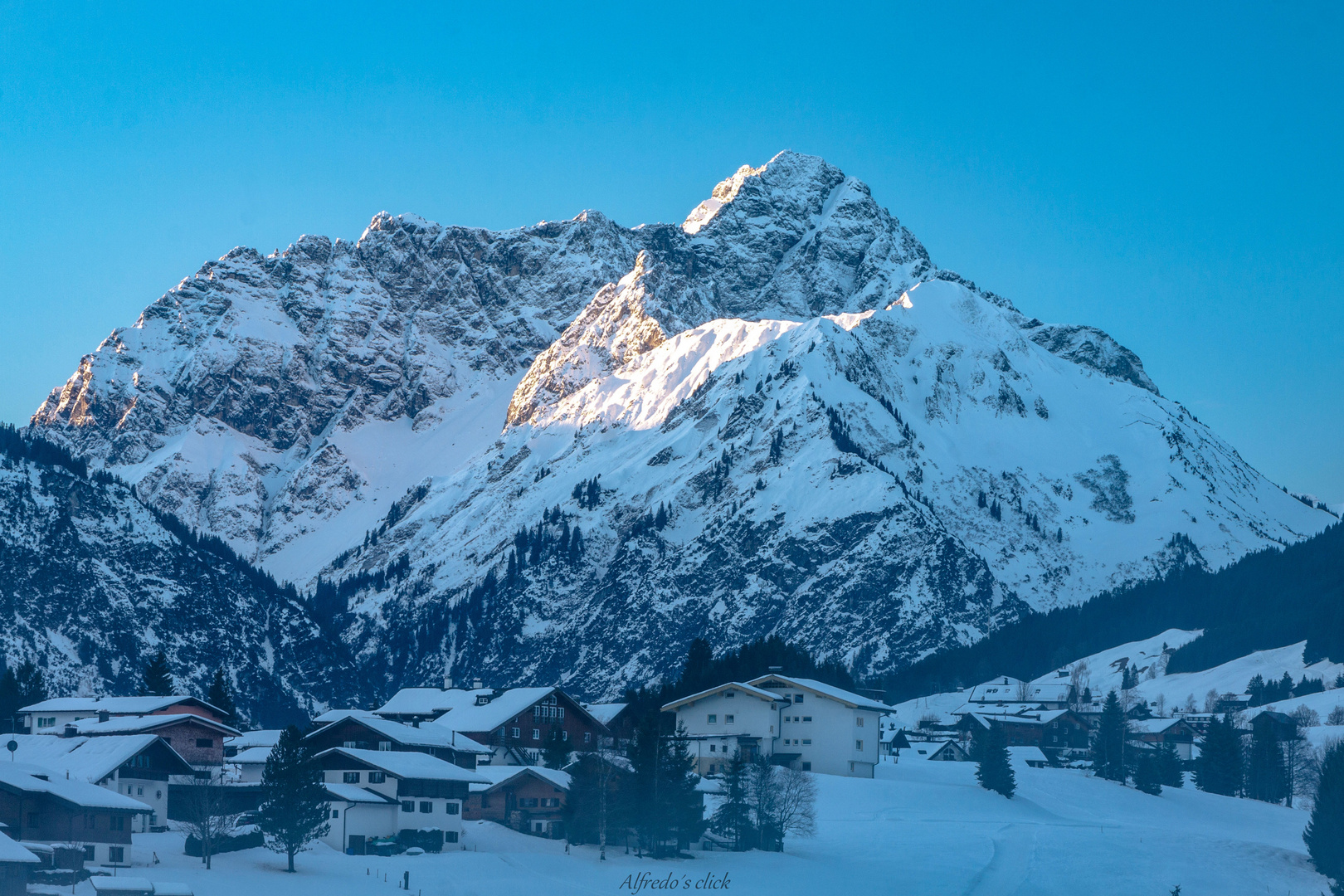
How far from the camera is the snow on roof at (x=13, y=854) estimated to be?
2339 inches

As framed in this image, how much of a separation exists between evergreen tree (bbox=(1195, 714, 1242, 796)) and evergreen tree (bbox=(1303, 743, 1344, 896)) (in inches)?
1268

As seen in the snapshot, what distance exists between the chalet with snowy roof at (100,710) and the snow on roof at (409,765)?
57.6 ft

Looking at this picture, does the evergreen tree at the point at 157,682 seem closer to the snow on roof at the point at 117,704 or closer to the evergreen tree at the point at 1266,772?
the snow on roof at the point at 117,704

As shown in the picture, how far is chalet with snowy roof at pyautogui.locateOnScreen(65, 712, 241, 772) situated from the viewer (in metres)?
94.6

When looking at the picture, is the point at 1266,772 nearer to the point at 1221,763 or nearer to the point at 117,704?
the point at 1221,763

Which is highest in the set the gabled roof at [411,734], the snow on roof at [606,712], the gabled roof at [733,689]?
the gabled roof at [733,689]

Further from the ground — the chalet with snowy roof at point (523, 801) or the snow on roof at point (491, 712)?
the snow on roof at point (491, 712)

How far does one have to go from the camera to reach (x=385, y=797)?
86625mm

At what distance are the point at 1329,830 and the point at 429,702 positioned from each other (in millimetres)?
68526

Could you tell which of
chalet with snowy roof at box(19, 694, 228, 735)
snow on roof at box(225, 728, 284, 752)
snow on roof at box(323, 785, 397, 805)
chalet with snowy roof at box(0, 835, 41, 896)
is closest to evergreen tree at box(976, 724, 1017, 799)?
snow on roof at box(323, 785, 397, 805)

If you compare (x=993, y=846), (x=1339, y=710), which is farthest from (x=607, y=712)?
(x=1339, y=710)

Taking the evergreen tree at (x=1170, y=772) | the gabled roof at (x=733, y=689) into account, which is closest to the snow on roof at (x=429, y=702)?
the gabled roof at (x=733, y=689)

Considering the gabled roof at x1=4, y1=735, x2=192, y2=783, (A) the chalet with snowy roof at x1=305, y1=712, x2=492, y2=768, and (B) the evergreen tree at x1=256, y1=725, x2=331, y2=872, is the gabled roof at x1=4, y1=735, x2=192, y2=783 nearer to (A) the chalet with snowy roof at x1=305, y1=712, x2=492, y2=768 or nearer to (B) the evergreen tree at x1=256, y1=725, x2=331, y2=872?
(B) the evergreen tree at x1=256, y1=725, x2=331, y2=872

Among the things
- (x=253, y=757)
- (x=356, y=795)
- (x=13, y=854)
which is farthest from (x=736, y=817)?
(x=13, y=854)
